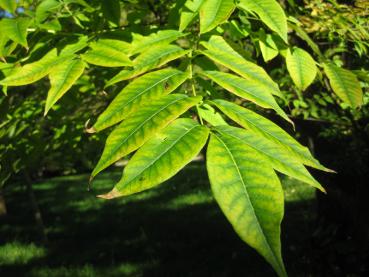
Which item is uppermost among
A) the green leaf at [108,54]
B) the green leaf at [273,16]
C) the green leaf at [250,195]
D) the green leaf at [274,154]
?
the green leaf at [273,16]

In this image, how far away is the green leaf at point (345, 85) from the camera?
5.43 ft

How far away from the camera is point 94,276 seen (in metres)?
5.55

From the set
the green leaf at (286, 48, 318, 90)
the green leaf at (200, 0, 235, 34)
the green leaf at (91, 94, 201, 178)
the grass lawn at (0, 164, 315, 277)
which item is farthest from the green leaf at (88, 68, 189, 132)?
the grass lawn at (0, 164, 315, 277)

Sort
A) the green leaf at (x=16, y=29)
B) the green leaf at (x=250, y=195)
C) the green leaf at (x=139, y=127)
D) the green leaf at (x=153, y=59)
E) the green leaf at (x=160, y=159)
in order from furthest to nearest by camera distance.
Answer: the green leaf at (x=16, y=29) < the green leaf at (x=153, y=59) < the green leaf at (x=139, y=127) < the green leaf at (x=160, y=159) < the green leaf at (x=250, y=195)

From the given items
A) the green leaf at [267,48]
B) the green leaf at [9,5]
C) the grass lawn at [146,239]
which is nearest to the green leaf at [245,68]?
the green leaf at [267,48]

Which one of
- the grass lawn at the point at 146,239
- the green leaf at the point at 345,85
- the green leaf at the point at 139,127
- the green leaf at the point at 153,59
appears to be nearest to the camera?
the green leaf at the point at 139,127

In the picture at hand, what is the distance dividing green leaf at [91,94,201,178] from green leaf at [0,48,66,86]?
54 centimetres

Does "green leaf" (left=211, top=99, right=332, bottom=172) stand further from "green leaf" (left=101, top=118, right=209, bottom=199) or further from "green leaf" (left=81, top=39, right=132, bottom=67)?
"green leaf" (left=81, top=39, right=132, bottom=67)

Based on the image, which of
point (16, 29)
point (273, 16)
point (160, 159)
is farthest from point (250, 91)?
point (16, 29)

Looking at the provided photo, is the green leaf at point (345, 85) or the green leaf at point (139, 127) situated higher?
the green leaf at point (139, 127)

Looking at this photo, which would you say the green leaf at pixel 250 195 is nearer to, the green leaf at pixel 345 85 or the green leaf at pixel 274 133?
the green leaf at pixel 274 133

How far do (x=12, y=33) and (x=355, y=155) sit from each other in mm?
3516

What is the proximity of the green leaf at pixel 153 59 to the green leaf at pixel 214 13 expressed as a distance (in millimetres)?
115

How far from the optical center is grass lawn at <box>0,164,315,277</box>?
565cm
